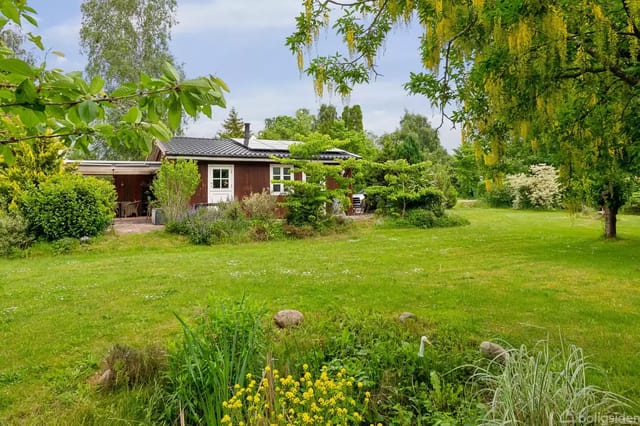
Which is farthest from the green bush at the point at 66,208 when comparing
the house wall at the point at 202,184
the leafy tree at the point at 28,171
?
the house wall at the point at 202,184

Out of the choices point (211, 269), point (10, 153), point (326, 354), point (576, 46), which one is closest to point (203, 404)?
point (326, 354)

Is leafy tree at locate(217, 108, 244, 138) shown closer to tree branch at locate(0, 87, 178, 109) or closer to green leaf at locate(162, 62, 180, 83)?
tree branch at locate(0, 87, 178, 109)

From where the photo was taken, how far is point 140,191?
1828 cm

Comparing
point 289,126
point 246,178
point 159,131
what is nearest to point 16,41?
point 246,178

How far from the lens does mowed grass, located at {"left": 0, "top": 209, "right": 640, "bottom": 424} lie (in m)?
3.65

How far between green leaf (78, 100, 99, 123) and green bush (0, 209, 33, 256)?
428 inches

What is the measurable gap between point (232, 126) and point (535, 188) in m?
26.0

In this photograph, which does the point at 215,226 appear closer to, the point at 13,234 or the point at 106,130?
the point at 13,234

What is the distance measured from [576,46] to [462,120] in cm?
120

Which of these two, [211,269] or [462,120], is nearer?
[462,120]

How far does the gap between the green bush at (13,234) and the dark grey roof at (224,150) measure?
580cm

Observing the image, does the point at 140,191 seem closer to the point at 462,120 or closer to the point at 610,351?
the point at 462,120

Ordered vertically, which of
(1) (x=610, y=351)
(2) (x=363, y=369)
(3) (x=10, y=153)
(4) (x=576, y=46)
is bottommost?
(1) (x=610, y=351)

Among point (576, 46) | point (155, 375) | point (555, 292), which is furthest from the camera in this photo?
point (555, 292)
